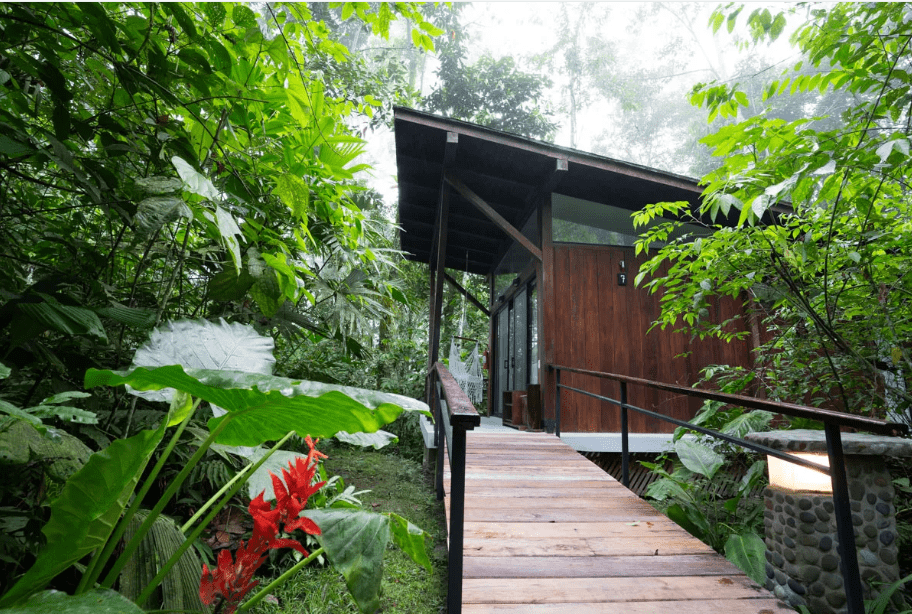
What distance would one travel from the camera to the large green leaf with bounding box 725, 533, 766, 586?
1895 millimetres

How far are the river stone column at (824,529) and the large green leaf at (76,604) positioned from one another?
2.20 m

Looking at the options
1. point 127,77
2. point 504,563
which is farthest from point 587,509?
point 127,77

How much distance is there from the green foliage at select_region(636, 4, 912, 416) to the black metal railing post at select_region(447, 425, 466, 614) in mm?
1328

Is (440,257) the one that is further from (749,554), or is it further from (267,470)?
(267,470)

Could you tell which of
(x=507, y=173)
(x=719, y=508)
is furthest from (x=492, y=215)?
(x=719, y=508)

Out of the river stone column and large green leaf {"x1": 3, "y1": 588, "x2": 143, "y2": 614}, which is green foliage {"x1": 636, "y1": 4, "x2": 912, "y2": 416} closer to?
the river stone column

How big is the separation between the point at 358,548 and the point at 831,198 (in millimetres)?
2394

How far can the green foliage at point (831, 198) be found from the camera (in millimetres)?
1698

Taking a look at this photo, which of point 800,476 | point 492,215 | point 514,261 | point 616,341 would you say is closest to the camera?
point 800,476

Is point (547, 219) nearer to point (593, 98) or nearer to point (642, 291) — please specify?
point (642, 291)

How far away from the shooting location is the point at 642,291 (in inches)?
199

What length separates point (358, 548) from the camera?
0.70m

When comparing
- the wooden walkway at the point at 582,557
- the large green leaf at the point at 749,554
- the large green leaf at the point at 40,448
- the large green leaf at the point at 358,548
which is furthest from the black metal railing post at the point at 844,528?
the large green leaf at the point at 40,448

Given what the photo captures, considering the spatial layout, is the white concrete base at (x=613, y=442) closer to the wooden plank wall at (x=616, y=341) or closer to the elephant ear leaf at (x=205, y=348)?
the wooden plank wall at (x=616, y=341)
